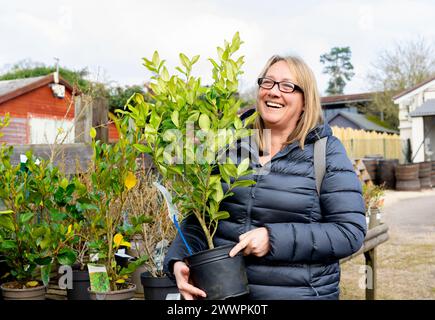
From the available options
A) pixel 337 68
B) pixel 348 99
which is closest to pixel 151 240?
pixel 348 99

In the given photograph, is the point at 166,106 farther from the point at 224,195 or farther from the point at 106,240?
the point at 106,240

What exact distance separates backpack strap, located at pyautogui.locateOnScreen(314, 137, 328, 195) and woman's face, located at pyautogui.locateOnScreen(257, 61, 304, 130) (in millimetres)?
137

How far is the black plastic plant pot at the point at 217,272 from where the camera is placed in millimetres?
1636

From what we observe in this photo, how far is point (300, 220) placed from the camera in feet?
5.88

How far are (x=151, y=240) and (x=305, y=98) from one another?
1867 mm

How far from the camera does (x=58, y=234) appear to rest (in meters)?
2.87

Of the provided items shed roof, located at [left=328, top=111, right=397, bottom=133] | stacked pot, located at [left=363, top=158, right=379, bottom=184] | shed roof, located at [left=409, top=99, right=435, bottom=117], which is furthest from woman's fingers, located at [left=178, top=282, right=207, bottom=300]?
shed roof, located at [left=328, top=111, right=397, bottom=133]

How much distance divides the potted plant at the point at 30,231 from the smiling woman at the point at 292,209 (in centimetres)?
122

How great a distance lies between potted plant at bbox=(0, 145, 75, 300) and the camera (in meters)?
2.86

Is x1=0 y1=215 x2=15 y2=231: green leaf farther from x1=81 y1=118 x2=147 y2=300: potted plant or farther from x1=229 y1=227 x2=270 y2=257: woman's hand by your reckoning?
x1=229 y1=227 x2=270 y2=257: woman's hand

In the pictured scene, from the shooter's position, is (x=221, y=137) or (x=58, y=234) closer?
(x=221, y=137)

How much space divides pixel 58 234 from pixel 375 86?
30.8 m

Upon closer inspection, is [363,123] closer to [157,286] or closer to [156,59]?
[157,286]
